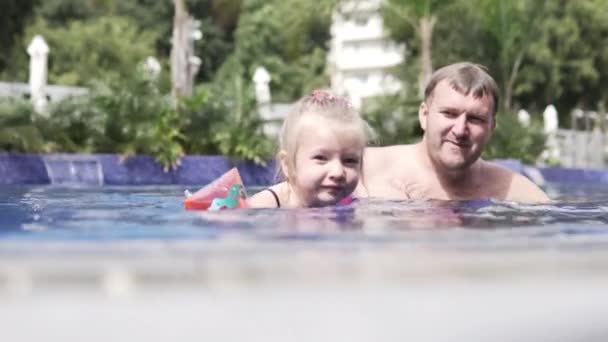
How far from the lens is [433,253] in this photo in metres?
1.34

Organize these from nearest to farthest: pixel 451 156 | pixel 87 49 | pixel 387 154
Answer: pixel 451 156
pixel 387 154
pixel 87 49

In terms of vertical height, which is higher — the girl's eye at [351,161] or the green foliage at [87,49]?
the green foliage at [87,49]

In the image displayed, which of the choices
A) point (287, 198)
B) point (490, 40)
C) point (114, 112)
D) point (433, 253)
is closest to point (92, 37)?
point (490, 40)

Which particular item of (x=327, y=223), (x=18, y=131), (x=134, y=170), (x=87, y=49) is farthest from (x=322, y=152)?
(x=87, y=49)

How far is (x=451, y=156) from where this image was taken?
14.2 ft

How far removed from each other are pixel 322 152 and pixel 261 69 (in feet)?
39.6

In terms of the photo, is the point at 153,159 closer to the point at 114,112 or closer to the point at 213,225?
the point at 114,112

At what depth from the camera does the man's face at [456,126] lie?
419 centimetres

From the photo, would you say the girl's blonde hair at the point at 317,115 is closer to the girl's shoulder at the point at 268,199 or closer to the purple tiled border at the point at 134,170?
the girl's shoulder at the point at 268,199

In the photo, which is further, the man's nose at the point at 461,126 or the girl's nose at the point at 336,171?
the man's nose at the point at 461,126

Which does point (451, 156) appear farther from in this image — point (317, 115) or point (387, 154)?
point (317, 115)

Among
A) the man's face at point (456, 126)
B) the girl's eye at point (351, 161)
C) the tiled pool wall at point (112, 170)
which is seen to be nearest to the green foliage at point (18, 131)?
the tiled pool wall at point (112, 170)

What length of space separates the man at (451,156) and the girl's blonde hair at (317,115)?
1.29 ft

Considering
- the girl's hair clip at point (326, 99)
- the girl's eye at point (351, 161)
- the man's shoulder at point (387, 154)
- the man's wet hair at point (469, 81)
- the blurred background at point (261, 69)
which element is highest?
the blurred background at point (261, 69)
